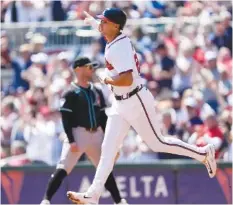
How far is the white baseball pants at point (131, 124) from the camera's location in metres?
8.50

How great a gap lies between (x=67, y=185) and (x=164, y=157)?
59.3 inches

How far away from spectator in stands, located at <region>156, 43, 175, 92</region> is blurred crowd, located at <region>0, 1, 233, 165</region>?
0.02 meters

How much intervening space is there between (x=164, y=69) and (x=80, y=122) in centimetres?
442

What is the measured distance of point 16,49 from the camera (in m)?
15.7

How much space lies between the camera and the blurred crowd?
12.8m

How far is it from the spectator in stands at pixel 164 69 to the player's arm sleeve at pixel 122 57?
18.4ft

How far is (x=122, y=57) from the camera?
27.2 feet

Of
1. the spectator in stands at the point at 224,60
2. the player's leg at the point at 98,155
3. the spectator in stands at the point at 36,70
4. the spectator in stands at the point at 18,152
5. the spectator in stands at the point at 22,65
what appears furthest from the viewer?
the spectator in stands at the point at 22,65

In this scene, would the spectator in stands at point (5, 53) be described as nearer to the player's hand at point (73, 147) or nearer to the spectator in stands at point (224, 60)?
the spectator in stands at point (224, 60)

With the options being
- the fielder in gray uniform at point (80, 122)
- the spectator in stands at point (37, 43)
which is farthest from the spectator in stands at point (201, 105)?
the fielder in gray uniform at point (80, 122)

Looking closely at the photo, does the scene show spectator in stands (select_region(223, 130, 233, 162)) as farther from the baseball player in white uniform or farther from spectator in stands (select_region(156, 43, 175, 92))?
the baseball player in white uniform

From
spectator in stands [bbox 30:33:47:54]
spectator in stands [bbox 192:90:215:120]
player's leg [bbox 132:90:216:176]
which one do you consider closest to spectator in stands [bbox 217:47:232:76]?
spectator in stands [bbox 192:90:215:120]

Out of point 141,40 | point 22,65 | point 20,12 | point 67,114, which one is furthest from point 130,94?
point 20,12

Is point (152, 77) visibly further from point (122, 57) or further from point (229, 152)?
point (122, 57)
